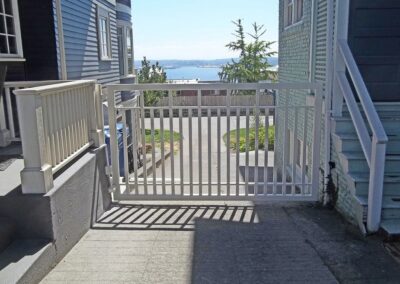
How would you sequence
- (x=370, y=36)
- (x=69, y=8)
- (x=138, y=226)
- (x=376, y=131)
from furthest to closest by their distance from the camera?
(x=69, y=8) → (x=370, y=36) → (x=138, y=226) → (x=376, y=131)

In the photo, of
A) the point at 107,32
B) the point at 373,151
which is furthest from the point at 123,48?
the point at 373,151

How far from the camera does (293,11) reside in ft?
24.8

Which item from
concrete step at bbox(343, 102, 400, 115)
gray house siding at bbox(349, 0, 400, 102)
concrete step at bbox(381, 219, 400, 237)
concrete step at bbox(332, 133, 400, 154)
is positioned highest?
gray house siding at bbox(349, 0, 400, 102)

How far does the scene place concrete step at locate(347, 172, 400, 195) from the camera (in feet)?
13.4

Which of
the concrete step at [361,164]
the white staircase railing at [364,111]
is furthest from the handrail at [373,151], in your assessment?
the concrete step at [361,164]

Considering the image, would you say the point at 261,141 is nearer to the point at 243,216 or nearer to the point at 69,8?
the point at 69,8

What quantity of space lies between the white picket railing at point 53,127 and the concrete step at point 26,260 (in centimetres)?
43

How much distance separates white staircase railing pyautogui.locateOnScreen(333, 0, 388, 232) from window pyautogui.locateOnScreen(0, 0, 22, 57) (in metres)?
4.34

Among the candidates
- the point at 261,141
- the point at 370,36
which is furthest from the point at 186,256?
the point at 261,141

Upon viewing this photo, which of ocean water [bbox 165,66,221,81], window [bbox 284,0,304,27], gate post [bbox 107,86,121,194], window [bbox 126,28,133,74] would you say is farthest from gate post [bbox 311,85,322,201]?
ocean water [bbox 165,66,221,81]

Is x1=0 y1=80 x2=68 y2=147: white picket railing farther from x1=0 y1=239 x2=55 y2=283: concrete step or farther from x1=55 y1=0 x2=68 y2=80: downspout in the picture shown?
x1=0 y1=239 x2=55 y2=283: concrete step

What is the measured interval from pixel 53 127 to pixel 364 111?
3075mm

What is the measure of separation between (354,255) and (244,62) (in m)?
24.7

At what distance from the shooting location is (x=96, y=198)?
14.8 ft
